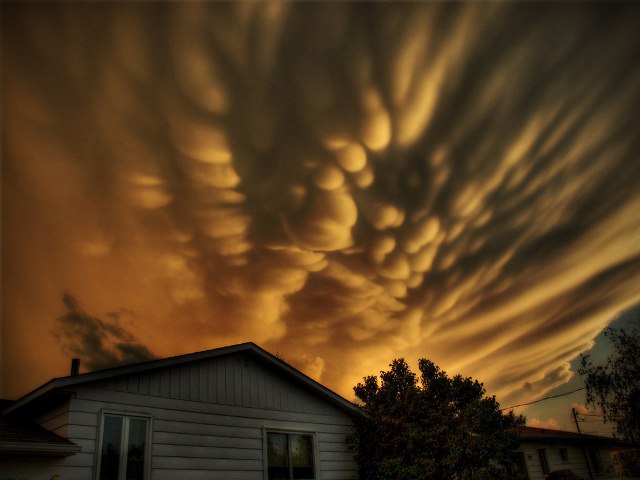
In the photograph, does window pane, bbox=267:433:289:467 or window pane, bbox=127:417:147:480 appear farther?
window pane, bbox=267:433:289:467

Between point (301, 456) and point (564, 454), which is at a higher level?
point (301, 456)

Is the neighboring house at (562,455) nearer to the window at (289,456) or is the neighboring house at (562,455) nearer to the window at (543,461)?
the window at (543,461)

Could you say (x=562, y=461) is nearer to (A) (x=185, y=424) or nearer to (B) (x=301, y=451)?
(B) (x=301, y=451)

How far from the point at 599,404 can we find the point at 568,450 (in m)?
4.14

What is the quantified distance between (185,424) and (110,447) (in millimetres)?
2049

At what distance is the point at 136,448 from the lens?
10.4 metres

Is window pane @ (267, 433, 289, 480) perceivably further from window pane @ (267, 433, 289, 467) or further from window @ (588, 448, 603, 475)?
window @ (588, 448, 603, 475)

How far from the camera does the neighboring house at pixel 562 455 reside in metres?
24.0

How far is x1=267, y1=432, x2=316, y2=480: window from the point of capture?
43.4 feet

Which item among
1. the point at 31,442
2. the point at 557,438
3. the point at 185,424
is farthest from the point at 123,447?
the point at 557,438

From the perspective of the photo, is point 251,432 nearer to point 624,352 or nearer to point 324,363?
point 324,363

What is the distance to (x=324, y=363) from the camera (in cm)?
2378

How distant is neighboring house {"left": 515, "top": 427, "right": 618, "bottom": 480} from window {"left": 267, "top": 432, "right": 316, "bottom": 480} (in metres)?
13.7

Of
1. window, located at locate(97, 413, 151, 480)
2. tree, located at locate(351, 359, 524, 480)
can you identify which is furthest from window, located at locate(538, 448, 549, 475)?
window, located at locate(97, 413, 151, 480)
